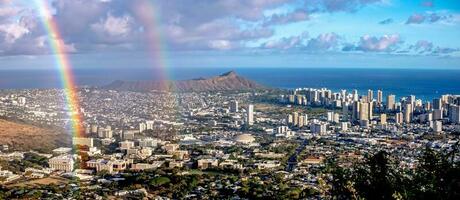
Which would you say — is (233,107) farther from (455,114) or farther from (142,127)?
(455,114)

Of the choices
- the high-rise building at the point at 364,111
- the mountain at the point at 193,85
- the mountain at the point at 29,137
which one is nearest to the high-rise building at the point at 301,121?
the high-rise building at the point at 364,111

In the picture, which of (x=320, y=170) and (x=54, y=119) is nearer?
(x=320, y=170)

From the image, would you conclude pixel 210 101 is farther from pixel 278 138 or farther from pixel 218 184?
pixel 218 184

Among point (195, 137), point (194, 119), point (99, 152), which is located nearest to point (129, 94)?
point (194, 119)

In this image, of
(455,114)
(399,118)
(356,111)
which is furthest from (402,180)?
(356,111)

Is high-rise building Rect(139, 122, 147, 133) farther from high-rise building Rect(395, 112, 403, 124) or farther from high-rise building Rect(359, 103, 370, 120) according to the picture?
high-rise building Rect(395, 112, 403, 124)

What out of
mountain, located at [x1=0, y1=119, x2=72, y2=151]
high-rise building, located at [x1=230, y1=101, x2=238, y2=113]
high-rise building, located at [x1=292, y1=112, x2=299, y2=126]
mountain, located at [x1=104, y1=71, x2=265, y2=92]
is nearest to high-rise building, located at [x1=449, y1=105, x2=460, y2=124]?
Answer: high-rise building, located at [x1=292, y1=112, x2=299, y2=126]

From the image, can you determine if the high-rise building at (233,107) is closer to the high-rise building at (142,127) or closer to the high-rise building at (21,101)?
the high-rise building at (142,127)
